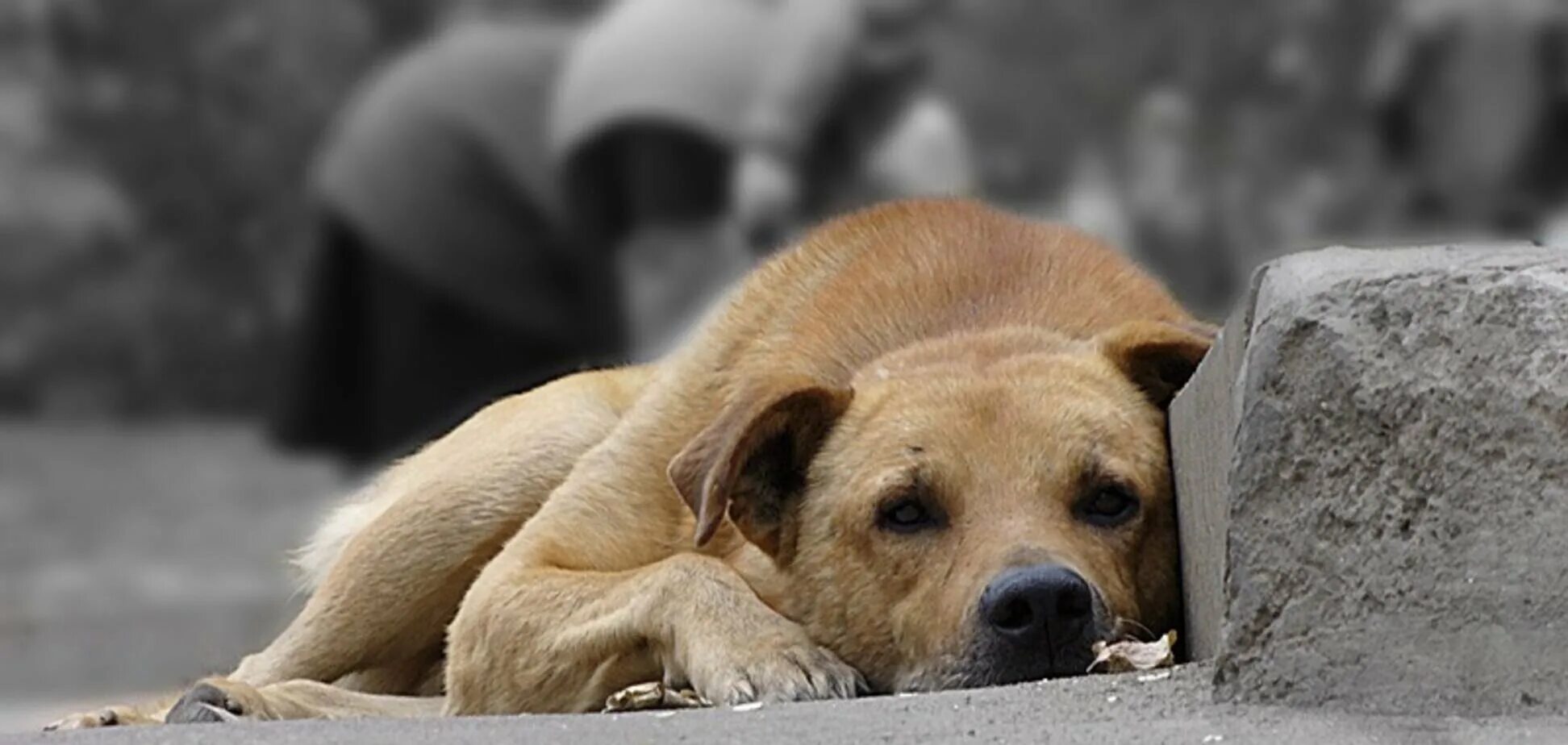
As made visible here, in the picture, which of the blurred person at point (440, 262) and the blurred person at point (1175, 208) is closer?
the blurred person at point (1175, 208)

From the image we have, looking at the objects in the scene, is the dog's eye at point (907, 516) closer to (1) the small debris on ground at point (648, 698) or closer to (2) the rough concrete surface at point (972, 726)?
(1) the small debris on ground at point (648, 698)

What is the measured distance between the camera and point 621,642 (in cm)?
500

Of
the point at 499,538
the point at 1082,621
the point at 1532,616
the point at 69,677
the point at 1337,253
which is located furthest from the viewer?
the point at 69,677

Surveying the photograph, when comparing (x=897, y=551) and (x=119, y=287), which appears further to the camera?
(x=119, y=287)

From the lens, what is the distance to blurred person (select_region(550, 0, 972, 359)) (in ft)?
48.1

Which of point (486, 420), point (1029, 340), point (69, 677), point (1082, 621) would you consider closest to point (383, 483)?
point (486, 420)

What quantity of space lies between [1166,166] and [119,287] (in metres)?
6.42

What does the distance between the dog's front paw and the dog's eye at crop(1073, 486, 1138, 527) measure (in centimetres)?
44

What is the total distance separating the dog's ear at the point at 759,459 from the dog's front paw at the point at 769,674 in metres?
0.23

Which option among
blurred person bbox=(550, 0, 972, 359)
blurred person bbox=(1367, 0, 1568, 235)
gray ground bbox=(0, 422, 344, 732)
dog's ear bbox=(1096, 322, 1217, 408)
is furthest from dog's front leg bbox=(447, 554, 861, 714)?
gray ground bbox=(0, 422, 344, 732)

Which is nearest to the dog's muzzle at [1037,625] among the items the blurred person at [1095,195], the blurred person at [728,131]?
the blurred person at [728,131]

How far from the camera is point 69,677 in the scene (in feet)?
50.9

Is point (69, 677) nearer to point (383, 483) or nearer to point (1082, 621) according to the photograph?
point (383, 483)

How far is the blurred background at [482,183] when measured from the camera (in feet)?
50.2
